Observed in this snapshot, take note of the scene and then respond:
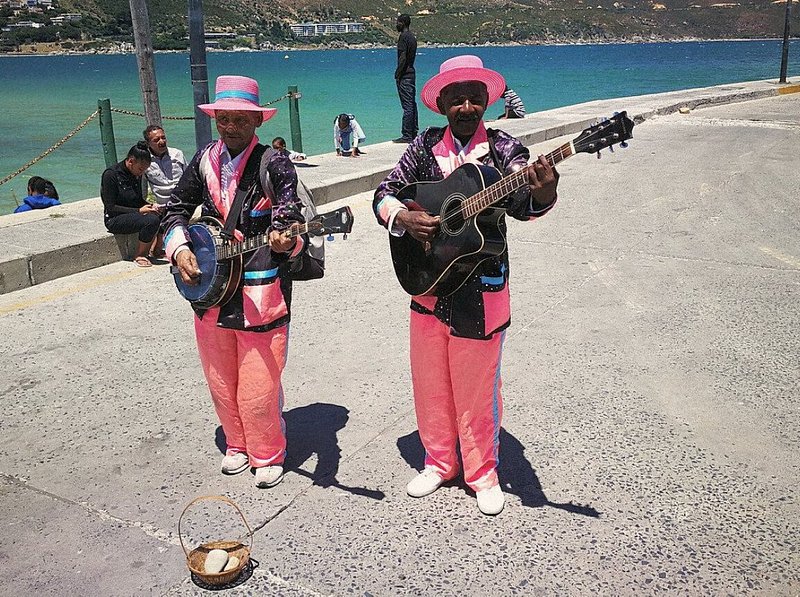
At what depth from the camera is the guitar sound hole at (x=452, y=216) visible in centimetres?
346

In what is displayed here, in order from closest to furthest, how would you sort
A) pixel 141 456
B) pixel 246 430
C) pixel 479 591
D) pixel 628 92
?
pixel 479 591
pixel 246 430
pixel 141 456
pixel 628 92

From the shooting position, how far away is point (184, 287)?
12.8ft

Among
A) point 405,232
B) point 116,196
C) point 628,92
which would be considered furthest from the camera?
point 628,92

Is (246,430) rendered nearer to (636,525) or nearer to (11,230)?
(636,525)

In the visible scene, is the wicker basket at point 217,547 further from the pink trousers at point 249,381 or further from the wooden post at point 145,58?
the wooden post at point 145,58

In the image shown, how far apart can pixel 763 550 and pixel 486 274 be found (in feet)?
5.27

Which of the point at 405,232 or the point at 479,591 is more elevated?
the point at 405,232

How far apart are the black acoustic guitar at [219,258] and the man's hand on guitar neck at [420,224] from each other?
291mm

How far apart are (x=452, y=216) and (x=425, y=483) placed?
1.29 metres

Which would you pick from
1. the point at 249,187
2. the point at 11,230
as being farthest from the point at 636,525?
the point at 11,230

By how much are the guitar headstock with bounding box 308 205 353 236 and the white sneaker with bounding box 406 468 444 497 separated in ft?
4.06

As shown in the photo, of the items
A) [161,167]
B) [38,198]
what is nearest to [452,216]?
[161,167]

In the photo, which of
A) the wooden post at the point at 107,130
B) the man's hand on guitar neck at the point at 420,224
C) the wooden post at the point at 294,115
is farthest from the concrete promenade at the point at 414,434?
the wooden post at the point at 294,115

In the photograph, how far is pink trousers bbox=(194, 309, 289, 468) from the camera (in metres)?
3.87
